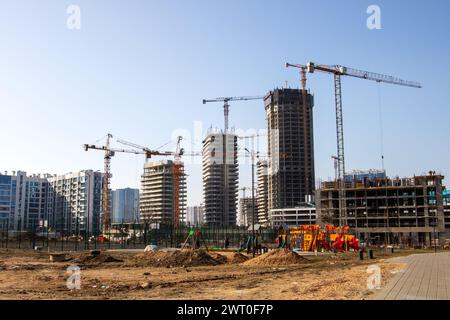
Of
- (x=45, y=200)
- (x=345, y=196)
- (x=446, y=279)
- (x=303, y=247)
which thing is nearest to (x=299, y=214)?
(x=345, y=196)

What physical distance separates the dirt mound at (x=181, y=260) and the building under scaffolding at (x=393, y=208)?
8294cm

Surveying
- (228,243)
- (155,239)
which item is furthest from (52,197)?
(228,243)

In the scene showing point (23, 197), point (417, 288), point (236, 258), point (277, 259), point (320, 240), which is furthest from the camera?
point (23, 197)

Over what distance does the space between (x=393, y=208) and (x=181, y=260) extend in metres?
95.4

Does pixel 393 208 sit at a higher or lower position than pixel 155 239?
higher

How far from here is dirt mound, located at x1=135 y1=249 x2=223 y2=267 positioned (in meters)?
31.9

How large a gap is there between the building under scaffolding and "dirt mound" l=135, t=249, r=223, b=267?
272ft

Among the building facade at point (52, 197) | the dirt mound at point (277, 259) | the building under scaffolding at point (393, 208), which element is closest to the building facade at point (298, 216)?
the building under scaffolding at point (393, 208)

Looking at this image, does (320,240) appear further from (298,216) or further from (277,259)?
(298,216)

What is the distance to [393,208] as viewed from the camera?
380 ft

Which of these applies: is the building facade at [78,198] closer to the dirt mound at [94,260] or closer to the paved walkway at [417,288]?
the dirt mound at [94,260]
